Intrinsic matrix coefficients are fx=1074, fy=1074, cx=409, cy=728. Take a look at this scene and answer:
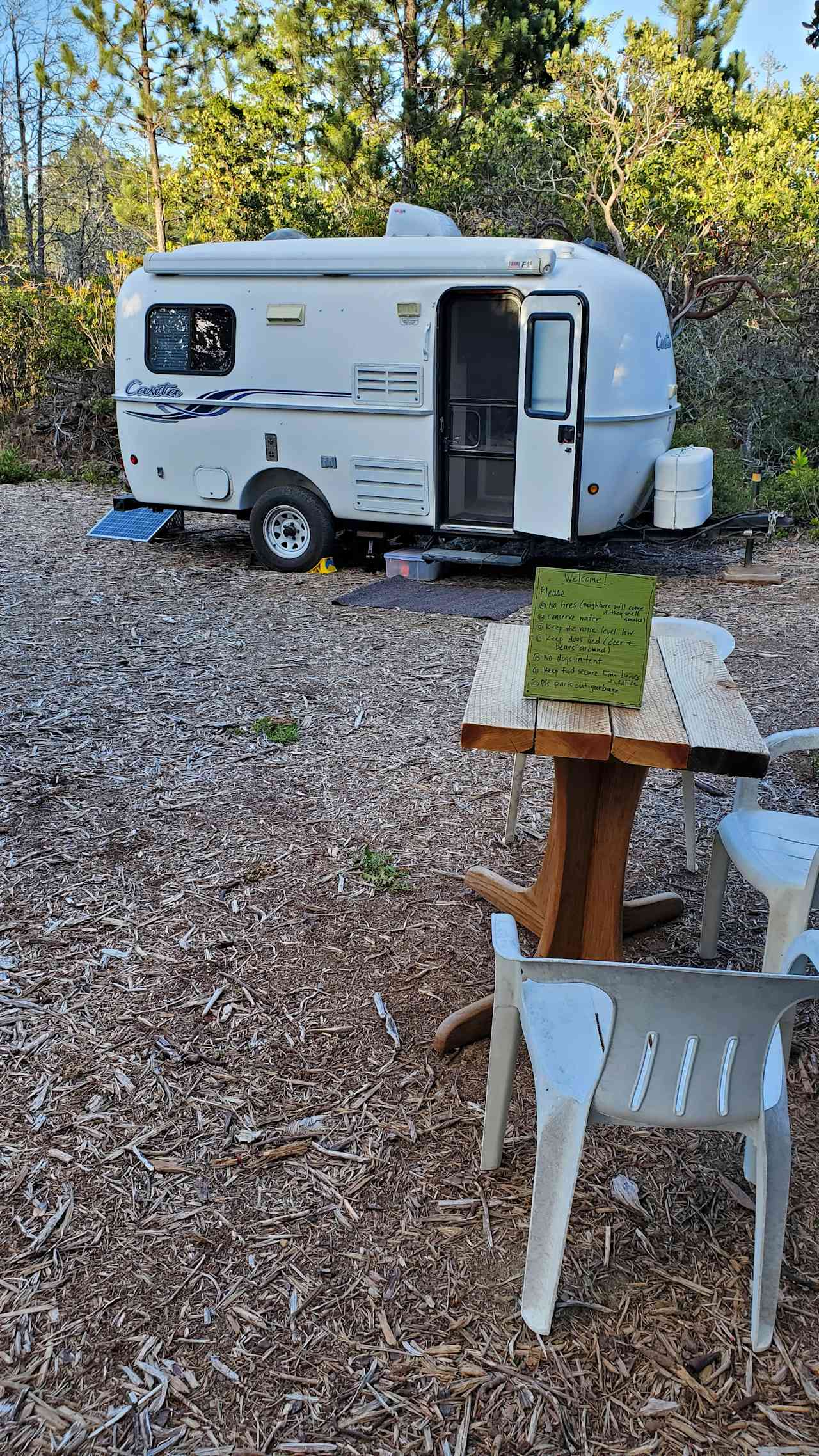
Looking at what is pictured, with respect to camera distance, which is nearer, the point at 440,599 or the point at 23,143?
the point at 440,599

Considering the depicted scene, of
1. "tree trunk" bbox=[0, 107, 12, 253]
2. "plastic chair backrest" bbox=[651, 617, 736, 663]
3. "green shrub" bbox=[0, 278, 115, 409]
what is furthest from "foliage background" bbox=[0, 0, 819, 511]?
"plastic chair backrest" bbox=[651, 617, 736, 663]

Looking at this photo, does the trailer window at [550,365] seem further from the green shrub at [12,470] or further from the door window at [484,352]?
the green shrub at [12,470]

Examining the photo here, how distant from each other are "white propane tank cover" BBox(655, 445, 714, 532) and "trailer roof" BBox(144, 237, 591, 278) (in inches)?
60.9

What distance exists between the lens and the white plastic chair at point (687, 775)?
152 inches

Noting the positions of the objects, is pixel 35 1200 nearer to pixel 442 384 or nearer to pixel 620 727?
pixel 620 727

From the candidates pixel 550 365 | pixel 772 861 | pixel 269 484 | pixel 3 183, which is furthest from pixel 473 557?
pixel 3 183

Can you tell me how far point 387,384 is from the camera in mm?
7824

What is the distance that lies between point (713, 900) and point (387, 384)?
564 centimetres

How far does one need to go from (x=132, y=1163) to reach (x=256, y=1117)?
32cm

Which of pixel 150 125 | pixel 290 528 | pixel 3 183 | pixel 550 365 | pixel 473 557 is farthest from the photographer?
pixel 3 183

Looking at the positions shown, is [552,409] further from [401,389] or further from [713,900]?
[713,900]

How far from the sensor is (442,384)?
25.4 feet

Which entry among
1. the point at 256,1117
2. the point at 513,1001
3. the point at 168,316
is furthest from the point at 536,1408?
the point at 168,316

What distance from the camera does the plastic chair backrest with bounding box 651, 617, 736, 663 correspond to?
12.6 ft
